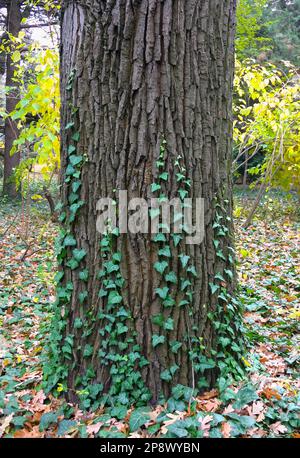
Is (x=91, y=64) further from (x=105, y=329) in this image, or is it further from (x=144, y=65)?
(x=105, y=329)

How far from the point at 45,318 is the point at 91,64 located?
2.67 metres

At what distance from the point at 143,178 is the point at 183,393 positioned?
1.34m

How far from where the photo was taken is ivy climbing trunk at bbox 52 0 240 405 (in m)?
2.46

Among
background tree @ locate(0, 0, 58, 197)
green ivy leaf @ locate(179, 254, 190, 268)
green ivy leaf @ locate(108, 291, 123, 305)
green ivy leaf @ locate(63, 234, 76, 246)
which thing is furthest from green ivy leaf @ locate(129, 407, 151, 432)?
background tree @ locate(0, 0, 58, 197)

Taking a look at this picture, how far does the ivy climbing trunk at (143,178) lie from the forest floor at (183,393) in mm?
160

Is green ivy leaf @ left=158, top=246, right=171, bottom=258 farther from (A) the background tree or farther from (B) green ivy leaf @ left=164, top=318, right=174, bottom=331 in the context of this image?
(A) the background tree

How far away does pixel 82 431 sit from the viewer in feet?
7.78

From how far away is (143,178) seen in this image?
98.4 inches

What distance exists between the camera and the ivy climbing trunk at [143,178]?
8.07ft

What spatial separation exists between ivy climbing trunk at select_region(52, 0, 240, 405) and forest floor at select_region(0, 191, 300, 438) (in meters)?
0.16

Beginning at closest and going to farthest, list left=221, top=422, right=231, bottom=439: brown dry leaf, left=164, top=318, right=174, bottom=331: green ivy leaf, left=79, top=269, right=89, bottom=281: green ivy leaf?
left=221, top=422, right=231, bottom=439: brown dry leaf
left=164, top=318, right=174, bottom=331: green ivy leaf
left=79, top=269, right=89, bottom=281: green ivy leaf

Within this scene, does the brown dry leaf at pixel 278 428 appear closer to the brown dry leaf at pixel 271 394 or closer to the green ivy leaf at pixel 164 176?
the brown dry leaf at pixel 271 394
